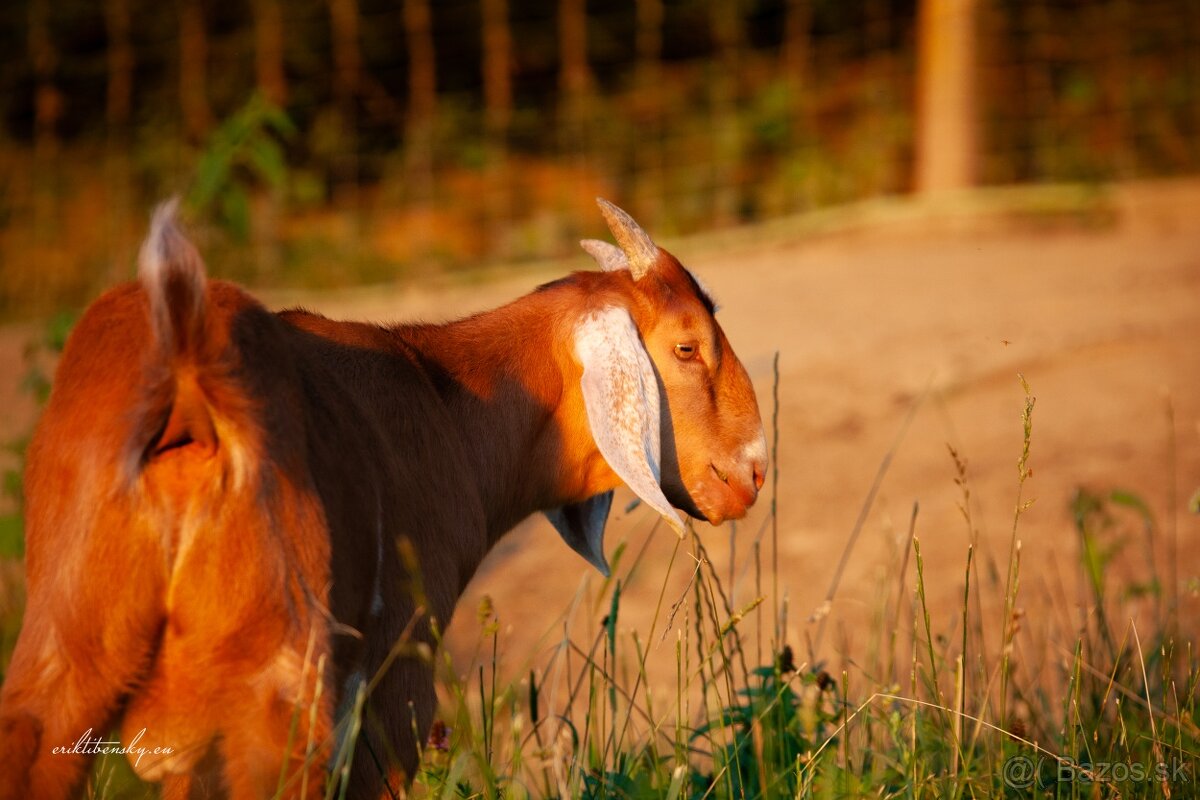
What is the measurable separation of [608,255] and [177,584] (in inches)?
76.6

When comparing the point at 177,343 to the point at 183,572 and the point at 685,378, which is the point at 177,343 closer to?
the point at 183,572

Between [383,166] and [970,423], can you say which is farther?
[383,166]

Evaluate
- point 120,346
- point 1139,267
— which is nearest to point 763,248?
point 1139,267

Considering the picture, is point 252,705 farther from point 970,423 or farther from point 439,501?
point 970,423

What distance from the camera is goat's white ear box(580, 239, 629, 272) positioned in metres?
3.91

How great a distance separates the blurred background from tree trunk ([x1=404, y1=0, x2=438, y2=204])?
3 cm

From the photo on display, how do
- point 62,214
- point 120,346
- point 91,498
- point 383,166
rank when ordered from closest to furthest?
point 91,498, point 120,346, point 62,214, point 383,166

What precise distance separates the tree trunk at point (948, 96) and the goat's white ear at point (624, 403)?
22.5 ft

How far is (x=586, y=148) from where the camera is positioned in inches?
495

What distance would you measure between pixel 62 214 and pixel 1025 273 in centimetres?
820

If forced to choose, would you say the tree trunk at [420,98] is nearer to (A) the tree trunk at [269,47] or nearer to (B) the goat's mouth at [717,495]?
(A) the tree trunk at [269,47]

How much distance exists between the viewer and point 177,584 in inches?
93.1

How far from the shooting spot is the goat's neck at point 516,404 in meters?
3.62

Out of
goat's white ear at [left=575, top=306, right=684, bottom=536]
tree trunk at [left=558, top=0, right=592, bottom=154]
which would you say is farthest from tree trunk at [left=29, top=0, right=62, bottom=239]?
goat's white ear at [left=575, top=306, right=684, bottom=536]
